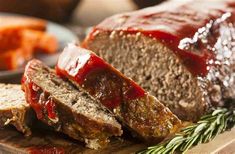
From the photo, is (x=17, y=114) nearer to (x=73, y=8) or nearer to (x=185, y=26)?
(x=185, y=26)

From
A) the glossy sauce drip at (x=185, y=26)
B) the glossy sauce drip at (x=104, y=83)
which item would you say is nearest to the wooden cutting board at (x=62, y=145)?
the glossy sauce drip at (x=104, y=83)

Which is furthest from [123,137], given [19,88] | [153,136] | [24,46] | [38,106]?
[24,46]

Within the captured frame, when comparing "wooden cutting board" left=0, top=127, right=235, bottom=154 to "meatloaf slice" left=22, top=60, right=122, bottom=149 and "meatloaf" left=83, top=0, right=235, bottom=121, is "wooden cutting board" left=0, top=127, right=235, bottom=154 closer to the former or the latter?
"meatloaf slice" left=22, top=60, right=122, bottom=149

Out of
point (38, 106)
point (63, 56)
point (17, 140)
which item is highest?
point (63, 56)

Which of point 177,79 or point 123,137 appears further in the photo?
point 177,79

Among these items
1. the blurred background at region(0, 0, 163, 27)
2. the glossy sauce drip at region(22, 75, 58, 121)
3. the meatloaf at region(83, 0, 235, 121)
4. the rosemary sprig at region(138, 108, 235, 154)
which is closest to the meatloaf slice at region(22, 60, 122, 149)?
the glossy sauce drip at region(22, 75, 58, 121)

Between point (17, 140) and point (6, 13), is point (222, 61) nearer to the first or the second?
point (17, 140)
